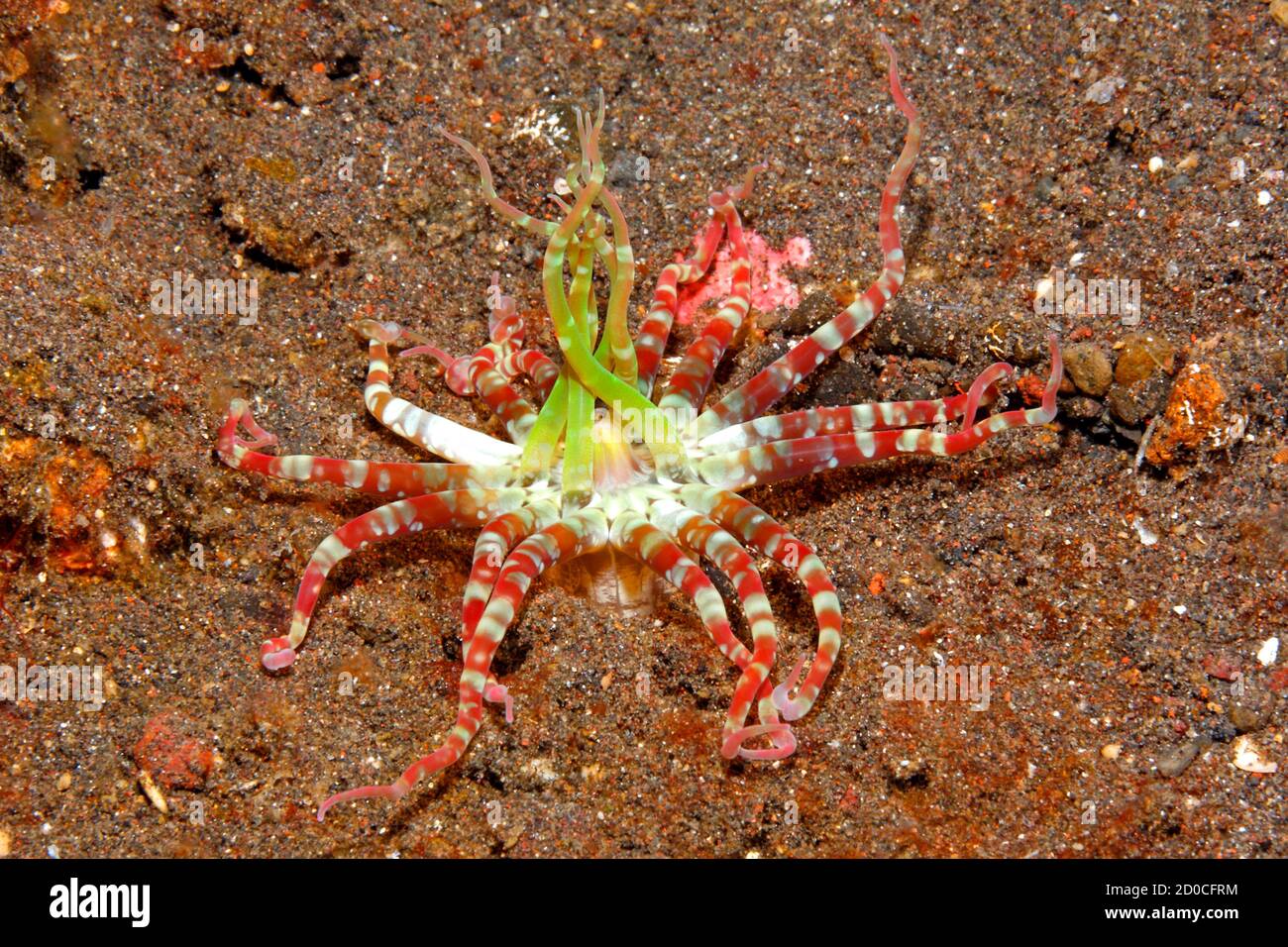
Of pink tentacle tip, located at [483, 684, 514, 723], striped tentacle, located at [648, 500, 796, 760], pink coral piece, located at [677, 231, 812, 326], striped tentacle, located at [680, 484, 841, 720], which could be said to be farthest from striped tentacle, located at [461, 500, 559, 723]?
pink coral piece, located at [677, 231, 812, 326]

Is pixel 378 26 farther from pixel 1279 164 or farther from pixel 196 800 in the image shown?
pixel 1279 164

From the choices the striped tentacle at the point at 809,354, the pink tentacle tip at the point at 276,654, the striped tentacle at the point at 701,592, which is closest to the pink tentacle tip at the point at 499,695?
the striped tentacle at the point at 701,592

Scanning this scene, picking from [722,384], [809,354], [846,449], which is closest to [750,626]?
[846,449]

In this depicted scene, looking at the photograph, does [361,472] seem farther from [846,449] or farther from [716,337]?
[846,449]

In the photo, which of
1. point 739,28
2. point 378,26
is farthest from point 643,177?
point 378,26

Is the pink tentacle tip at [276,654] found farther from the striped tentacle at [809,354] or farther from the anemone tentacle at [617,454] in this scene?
the striped tentacle at [809,354]

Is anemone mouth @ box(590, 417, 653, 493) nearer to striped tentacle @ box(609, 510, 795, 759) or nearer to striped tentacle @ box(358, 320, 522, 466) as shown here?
striped tentacle @ box(609, 510, 795, 759)
